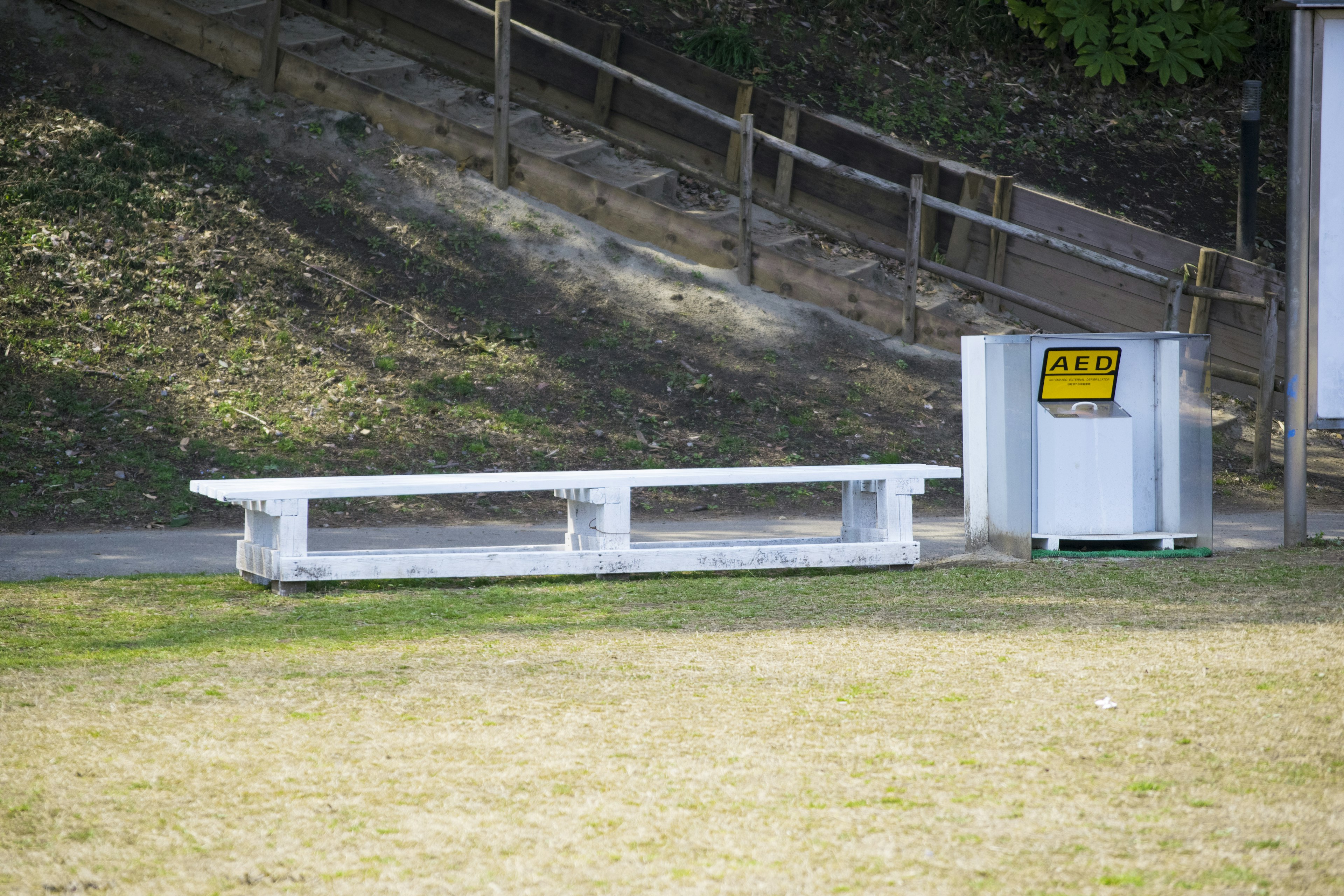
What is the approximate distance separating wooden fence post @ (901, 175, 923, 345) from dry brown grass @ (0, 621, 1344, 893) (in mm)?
7394

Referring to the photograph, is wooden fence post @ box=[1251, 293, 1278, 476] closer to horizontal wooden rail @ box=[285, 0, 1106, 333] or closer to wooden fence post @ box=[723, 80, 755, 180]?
horizontal wooden rail @ box=[285, 0, 1106, 333]

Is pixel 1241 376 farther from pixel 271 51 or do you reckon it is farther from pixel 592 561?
pixel 271 51

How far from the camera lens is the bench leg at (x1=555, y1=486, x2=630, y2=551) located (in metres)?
6.91

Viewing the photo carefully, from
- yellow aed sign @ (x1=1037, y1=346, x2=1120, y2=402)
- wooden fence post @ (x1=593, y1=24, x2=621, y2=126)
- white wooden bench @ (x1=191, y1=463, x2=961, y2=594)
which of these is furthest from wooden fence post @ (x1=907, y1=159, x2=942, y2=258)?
white wooden bench @ (x1=191, y1=463, x2=961, y2=594)

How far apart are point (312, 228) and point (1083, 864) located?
1053 cm

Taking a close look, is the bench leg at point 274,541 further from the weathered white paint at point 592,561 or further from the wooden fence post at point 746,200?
the wooden fence post at point 746,200

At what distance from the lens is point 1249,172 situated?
11.9 m

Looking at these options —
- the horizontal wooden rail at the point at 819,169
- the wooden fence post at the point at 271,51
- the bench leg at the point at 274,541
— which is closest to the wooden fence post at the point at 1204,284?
the horizontal wooden rail at the point at 819,169

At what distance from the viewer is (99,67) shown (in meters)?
12.8

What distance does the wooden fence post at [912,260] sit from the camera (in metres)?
11.9

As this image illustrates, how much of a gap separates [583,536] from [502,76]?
679 cm

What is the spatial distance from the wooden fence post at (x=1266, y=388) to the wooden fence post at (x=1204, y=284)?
112cm

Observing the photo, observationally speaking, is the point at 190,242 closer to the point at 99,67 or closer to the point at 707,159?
the point at 99,67

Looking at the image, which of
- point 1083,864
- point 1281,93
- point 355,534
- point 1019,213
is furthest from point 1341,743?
point 1281,93
